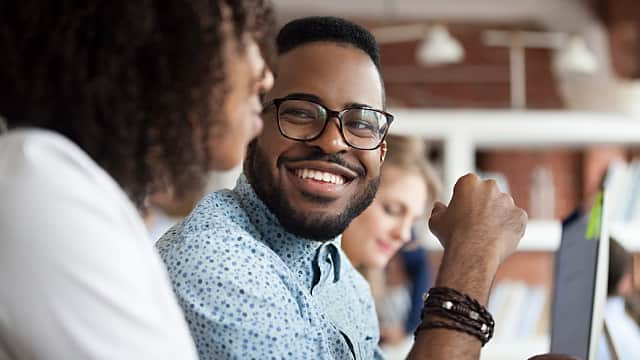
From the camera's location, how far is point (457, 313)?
3.14ft

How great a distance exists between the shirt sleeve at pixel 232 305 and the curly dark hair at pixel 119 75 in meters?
0.19

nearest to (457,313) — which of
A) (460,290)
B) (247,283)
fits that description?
(460,290)

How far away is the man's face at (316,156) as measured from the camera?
43.1 inches

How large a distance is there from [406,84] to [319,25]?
18.1ft

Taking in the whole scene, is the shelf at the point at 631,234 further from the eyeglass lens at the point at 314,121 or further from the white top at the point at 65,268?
the white top at the point at 65,268

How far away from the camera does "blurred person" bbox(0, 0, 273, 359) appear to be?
2.03 feet

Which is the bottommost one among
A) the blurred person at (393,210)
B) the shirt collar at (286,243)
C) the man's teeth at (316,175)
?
the shirt collar at (286,243)

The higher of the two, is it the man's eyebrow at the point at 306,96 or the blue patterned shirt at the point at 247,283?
the man's eyebrow at the point at 306,96

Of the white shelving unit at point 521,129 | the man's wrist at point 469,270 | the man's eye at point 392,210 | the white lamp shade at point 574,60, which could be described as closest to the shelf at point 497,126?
the white shelving unit at point 521,129

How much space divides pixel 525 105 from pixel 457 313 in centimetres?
515

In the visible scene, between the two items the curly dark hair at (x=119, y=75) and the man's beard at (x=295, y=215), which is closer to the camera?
the curly dark hair at (x=119, y=75)

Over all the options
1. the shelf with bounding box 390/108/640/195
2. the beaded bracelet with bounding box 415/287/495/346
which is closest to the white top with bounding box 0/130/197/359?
the beaded bracelet with bounding box 415/287/495/346

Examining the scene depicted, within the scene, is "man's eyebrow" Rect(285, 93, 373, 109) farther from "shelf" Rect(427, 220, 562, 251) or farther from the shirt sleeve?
"shelf" Rect(427, 220, 562, 251)

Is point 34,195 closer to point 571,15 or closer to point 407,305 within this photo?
point 407,305
